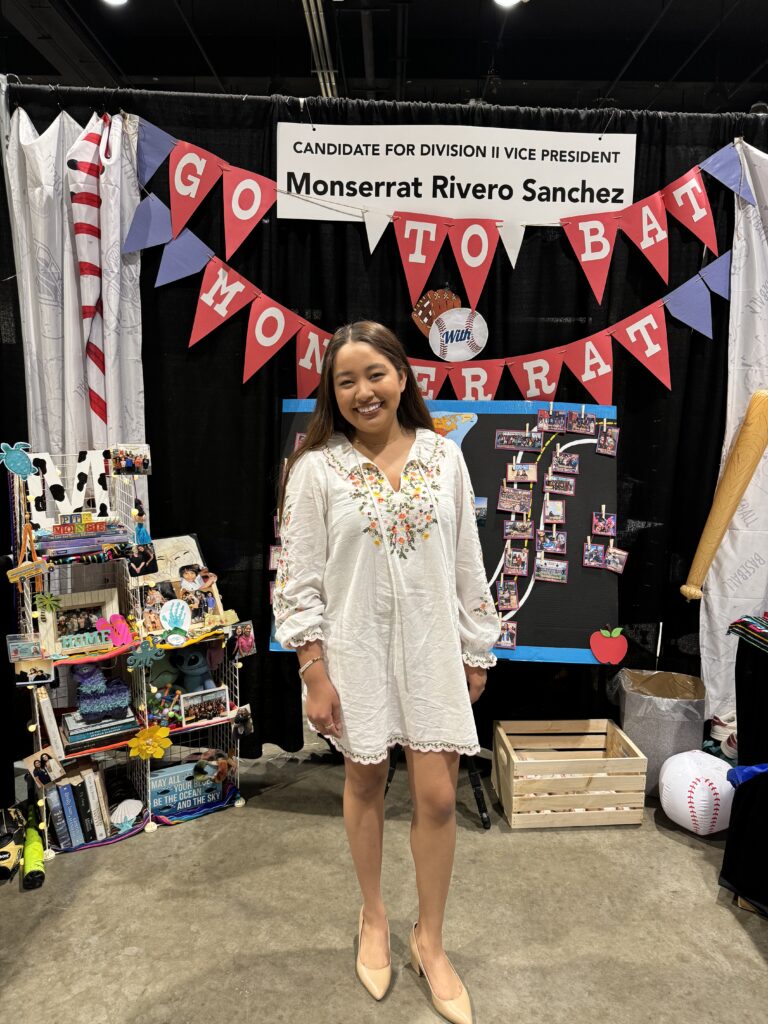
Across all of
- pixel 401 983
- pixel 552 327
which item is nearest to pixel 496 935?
pixel 401 983

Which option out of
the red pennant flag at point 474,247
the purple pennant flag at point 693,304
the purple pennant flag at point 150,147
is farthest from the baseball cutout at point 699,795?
the purple pennant flag at point 150,147

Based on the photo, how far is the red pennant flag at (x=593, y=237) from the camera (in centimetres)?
246

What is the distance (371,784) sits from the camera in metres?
1.58

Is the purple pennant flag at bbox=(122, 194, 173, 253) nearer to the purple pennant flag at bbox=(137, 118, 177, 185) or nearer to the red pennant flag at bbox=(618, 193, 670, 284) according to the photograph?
the purple pennant flag at bbox=(137, 118, 177, 185)

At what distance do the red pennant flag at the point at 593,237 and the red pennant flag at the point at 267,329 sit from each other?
1015 millimetres

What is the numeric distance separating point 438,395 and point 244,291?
0.78 metres

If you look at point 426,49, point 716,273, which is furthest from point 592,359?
point 426,49

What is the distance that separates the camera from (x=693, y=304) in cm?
252

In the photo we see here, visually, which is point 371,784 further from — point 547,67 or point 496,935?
point 547,67

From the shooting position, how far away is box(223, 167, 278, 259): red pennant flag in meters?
2.41

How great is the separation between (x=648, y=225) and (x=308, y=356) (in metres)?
1.29

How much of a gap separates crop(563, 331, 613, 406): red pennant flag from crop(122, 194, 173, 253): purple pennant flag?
4.84 feet

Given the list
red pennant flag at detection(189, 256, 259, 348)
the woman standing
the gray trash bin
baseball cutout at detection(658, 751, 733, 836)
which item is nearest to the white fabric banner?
the gray trash bin

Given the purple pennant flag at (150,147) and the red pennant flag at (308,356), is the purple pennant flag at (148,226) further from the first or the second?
the red pennant flag at (308,356)
